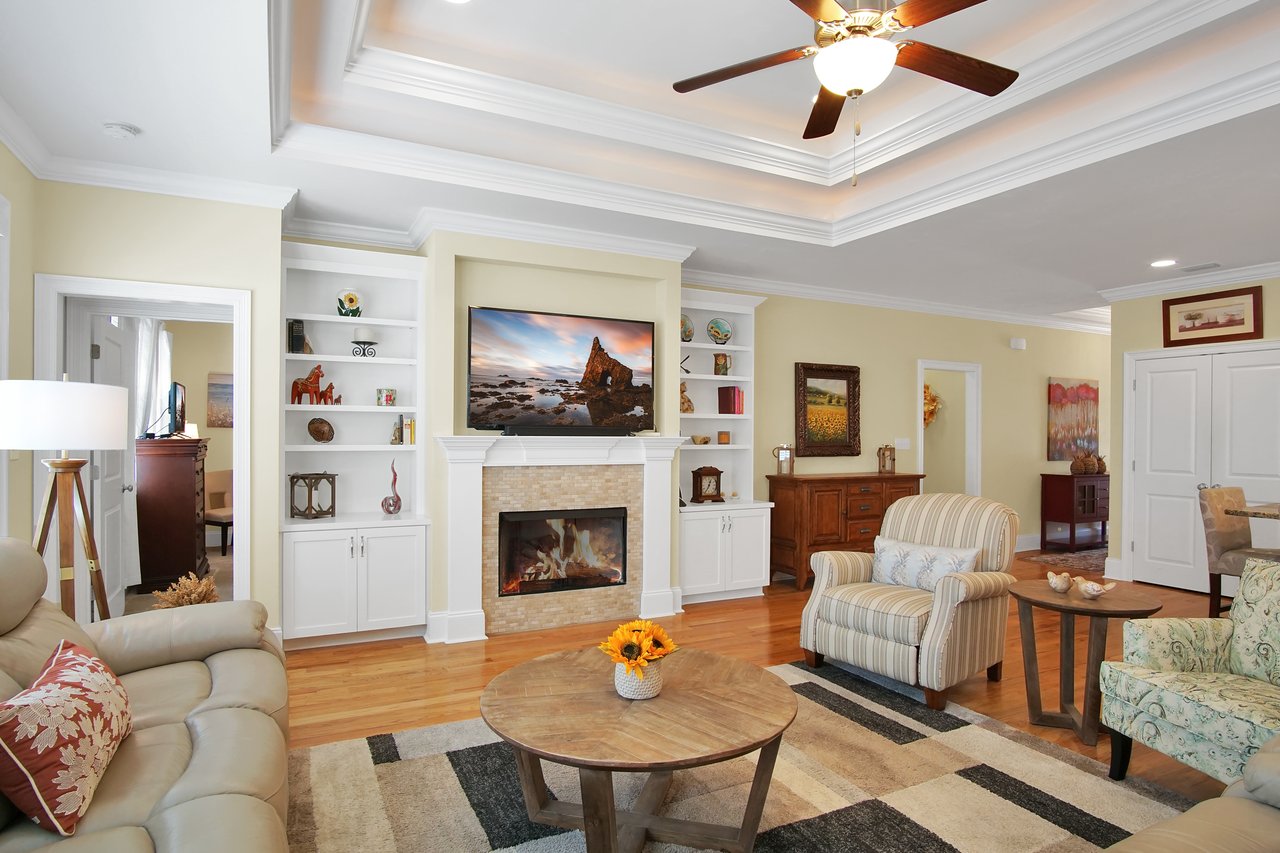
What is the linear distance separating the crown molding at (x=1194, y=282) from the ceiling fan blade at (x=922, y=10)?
5.09 m

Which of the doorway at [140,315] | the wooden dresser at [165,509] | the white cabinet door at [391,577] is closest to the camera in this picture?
the doorway at [140,315]

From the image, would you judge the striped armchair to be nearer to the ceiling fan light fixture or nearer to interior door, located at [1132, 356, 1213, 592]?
the ceiling fan light fixture

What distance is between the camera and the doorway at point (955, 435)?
25.1 feet

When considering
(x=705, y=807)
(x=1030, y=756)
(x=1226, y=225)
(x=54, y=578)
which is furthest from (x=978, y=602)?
(x=54, y=578)

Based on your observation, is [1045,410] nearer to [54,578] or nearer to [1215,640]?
[1215,640]

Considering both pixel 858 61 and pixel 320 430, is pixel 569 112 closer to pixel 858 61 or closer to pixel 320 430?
pixel 858 61

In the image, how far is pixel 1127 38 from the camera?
9.64 ft

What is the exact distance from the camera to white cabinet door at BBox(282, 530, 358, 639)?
163 inches

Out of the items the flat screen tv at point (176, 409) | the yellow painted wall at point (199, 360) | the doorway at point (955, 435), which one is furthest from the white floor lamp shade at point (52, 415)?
the doorway at point (955, 435)

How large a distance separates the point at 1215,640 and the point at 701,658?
1899mm

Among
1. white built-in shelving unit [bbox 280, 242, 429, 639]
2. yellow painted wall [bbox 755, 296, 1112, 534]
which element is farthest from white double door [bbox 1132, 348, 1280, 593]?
white built-in shelving unit [bbox 280, 242, 429, 639]

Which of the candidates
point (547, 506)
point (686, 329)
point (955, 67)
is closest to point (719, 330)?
point (686, 329)

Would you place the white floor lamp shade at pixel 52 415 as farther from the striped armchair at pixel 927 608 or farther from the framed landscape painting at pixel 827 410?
the framed landscape painting at pixel 827 410

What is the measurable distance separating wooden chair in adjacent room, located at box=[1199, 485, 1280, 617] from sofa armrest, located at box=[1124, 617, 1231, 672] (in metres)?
2.73
